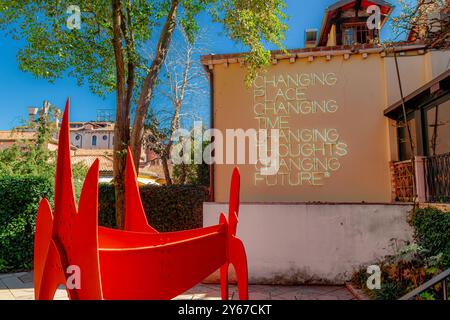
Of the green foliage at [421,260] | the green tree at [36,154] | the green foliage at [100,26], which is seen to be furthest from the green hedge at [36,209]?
the green foliage at [421,260]

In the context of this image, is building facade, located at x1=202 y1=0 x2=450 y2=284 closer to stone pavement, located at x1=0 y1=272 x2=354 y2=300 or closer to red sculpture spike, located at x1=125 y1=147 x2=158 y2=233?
stone pavement, located at x1=0 y1=272 x2=354 y2=300

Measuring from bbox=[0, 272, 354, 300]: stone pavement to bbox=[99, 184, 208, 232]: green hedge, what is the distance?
7.34 ft

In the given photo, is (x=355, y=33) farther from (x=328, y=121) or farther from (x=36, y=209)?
(x=36, y=209)

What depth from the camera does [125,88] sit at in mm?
8750

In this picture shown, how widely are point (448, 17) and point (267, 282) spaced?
21.4 ft

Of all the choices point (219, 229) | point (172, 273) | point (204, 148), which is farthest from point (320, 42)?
point (172, 273)

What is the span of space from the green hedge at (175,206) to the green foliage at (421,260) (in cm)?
498

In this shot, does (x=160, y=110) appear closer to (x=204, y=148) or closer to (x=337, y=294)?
(x=204, y=148)

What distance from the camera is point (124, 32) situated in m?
9.02

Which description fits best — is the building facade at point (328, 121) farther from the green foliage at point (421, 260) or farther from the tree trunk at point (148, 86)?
the green foliage at point (421, 260)

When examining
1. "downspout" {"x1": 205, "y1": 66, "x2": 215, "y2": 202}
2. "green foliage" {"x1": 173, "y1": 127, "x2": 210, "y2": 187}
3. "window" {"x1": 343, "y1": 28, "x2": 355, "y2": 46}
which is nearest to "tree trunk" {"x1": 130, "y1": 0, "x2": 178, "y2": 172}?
"downspout" {"x1": 205, "y1": 66, "x2": 215, "y2": 202}

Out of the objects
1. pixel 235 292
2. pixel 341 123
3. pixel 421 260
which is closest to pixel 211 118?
pixel 341 123

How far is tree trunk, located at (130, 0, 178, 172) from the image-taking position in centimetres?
846

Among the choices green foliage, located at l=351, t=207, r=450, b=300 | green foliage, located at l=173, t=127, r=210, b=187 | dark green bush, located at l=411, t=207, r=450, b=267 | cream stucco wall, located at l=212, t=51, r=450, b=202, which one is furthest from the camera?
green foliage, located at l=173, t=127, r=210, b=187
